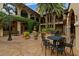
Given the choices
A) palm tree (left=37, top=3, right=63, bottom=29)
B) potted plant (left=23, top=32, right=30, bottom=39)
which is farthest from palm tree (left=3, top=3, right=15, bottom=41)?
palm tree (left=37, top=3, right=63, bottom=29)

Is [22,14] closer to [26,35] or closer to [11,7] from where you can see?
[11,7]

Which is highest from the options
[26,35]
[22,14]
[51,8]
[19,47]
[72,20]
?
[51,8]

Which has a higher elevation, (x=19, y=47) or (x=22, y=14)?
(x=22, y=14)

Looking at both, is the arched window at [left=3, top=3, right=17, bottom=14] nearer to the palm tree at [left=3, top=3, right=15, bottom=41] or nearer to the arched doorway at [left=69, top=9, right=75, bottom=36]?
the palm tree at [left=3, top=3, right=15, bottom=41]

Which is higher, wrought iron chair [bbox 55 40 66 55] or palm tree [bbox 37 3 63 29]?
palm tree [bbox 37 3 63 29]

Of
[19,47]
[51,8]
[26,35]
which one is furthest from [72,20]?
[19,47]

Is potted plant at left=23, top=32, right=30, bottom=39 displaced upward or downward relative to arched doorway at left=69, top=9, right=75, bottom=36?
downward

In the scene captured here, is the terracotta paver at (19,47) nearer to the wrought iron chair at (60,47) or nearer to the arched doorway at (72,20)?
the wrought iron chair at (60,47)

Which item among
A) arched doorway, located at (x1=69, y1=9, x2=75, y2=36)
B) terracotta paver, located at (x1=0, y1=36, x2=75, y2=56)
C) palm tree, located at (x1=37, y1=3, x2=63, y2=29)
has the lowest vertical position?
terracotta paver, located at (x1=0, y1=36, x2=75, y2=56)

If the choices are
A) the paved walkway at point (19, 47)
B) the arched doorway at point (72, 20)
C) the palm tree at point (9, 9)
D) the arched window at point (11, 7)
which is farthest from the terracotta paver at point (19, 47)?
the arched doorway at point (72, 20)

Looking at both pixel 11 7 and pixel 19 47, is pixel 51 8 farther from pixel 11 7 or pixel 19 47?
pixel 19 47

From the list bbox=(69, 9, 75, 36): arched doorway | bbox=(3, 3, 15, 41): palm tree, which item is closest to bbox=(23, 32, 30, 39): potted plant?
bbox=(3, 3, 15, 41): palm tree

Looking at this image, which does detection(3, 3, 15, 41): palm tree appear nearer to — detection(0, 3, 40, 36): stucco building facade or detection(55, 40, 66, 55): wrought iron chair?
detection(0, 3, 40, 36): stucco building facade

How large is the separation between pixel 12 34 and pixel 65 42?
990 mm
